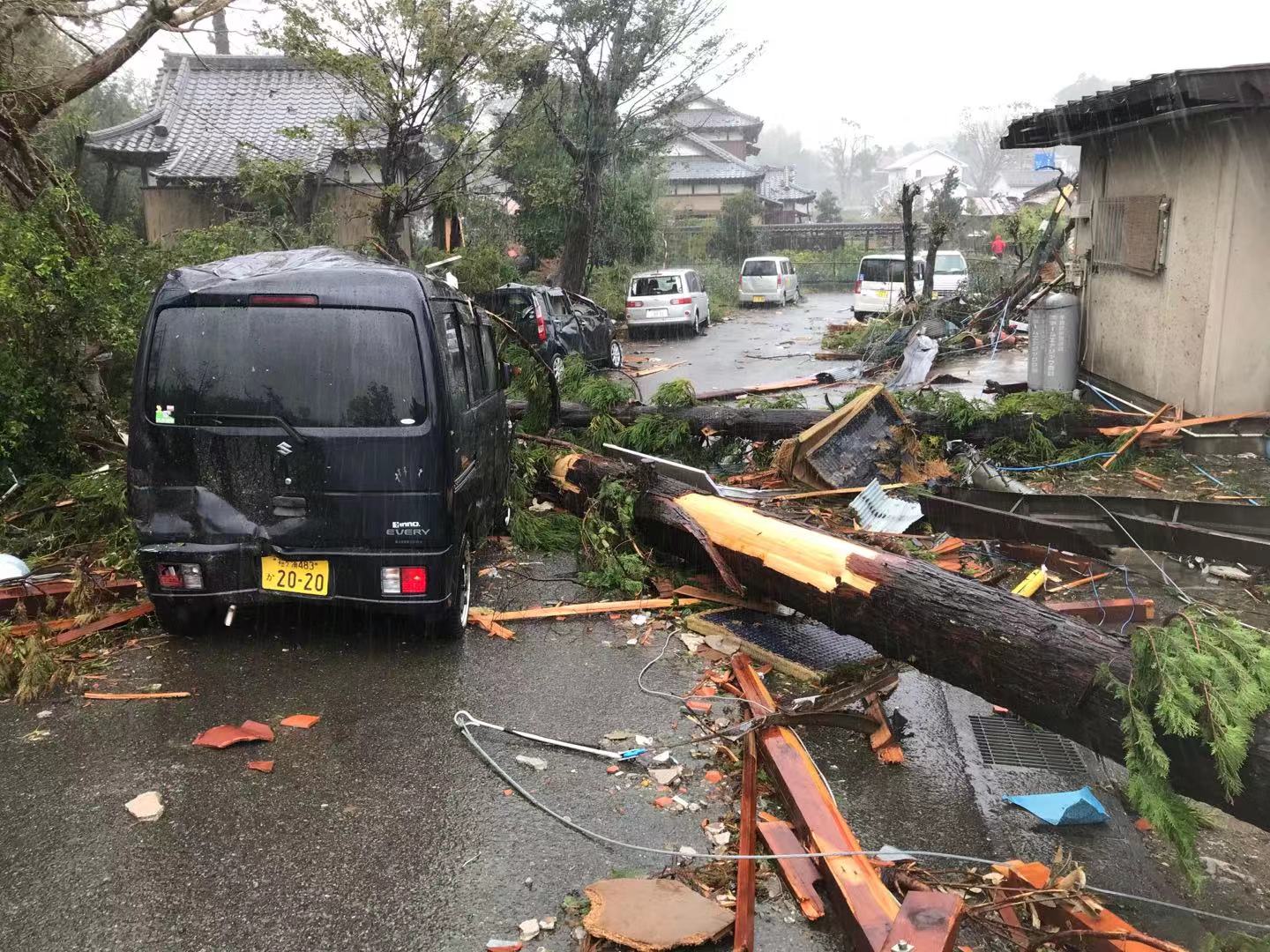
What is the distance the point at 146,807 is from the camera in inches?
152

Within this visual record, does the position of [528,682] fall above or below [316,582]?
below

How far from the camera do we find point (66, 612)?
229 inches

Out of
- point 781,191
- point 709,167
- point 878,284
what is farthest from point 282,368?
point 781,191

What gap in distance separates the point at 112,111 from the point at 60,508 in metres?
27.7

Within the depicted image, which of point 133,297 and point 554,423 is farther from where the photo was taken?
point 554,423

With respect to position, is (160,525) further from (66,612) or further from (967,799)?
(967,799)

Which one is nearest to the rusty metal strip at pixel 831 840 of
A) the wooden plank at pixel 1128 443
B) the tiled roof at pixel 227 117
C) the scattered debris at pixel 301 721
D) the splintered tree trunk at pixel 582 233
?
the scattered debris at pixel 301 721

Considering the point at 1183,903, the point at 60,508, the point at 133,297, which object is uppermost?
the point at 133,297

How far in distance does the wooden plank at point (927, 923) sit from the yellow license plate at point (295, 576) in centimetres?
324

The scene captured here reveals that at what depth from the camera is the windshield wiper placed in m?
4.94

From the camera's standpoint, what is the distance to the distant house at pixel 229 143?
1992 centimetres

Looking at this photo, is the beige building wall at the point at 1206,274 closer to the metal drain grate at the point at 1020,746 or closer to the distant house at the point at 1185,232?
the distant house at the point at 1185,232

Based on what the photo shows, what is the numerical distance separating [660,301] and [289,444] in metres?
20.9

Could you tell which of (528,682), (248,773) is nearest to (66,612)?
(248,773)
